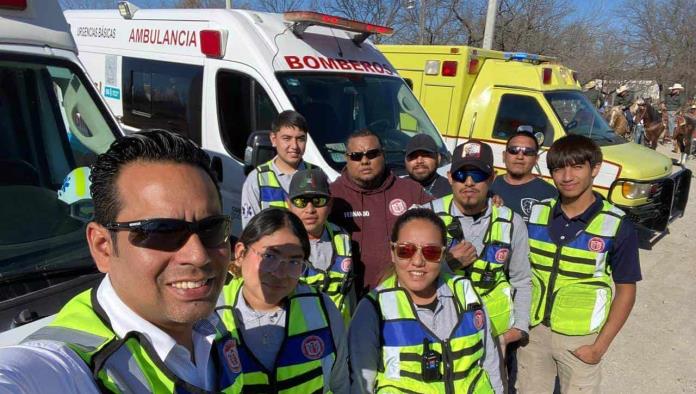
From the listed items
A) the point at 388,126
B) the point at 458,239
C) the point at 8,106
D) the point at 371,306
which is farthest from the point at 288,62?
the point at 371,306

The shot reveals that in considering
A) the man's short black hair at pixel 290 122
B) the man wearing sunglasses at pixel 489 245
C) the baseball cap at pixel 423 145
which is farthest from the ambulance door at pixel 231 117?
the man wearing sunglasses at pixel 489 245

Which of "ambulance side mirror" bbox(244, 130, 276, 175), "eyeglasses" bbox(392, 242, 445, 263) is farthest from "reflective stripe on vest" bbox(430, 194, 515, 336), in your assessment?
"ambulance side mirror" bbox(244, 130, 276, 175)

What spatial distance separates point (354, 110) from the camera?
14.9 ft

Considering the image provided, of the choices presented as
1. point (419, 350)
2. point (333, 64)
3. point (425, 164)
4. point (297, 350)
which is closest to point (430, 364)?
point (419, 350)

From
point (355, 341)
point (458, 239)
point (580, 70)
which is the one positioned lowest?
point (355, 341)

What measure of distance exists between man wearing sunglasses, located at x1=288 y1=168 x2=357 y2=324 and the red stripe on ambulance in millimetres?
2144

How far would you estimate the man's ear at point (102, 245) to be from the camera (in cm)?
107

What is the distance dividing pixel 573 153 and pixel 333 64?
8.71 ft

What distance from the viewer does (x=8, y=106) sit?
250 cm

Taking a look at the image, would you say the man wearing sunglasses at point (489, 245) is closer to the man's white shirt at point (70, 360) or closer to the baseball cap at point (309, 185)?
the baseball cap at point (309, 185)

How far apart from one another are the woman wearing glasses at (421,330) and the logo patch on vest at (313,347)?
0.23 meters

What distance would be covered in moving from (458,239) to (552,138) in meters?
4.55

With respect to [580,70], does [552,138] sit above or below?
below

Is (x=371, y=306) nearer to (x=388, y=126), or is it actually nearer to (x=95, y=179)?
(x=95, y=179)
